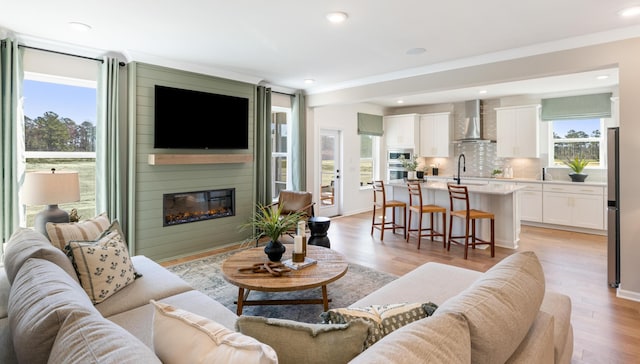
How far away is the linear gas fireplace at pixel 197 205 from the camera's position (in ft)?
15.3

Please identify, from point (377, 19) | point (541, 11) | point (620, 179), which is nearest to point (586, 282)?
point (620, 179)

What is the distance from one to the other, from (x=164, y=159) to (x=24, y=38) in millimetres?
1796

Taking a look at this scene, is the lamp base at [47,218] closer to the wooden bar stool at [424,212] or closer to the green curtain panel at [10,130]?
the green curtain panel at [10,130]

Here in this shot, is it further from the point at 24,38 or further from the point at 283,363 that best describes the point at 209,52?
the point at 283,363

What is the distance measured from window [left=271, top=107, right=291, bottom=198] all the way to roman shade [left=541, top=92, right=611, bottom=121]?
16.9 ft

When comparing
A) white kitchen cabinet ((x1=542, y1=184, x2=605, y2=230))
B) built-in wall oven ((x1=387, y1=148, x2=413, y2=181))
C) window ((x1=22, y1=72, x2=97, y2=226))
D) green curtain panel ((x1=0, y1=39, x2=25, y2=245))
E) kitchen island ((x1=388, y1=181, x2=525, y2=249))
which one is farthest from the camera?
built-in wall oven ((x1=387, y1=148, x2=413, y2=181))

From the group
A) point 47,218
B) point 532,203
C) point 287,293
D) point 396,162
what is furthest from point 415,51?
point 396,162

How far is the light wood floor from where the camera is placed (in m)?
2.53

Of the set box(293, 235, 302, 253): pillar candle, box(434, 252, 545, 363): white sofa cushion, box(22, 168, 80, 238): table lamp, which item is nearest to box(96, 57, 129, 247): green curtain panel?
box(22, 168, 80, 238): table lamp

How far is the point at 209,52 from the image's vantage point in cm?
414

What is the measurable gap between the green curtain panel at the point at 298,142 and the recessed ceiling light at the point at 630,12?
444 centimetres

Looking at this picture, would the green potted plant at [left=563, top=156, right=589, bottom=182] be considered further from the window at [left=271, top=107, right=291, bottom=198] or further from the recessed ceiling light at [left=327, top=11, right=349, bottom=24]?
the recessed ceiling light at [left=327, top=11, right=349, bottom=24]

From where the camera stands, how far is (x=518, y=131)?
23.1 feet

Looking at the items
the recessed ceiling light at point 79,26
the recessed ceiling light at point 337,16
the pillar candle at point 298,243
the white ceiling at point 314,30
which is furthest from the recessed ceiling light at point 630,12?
the recessed ceiling light at point 79,26
